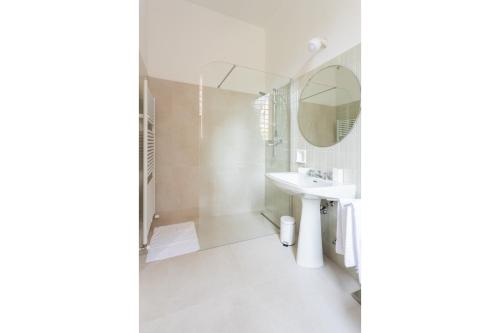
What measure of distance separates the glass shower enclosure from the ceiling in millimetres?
689

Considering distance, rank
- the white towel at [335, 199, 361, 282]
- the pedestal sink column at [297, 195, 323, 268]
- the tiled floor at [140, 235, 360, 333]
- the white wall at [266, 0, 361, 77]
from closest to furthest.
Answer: the tiled floor at [140, 235, 360, 333], the white towel at [335, 199, 361, 282], the white wall at [266, 0, 361, 77], the pedestal sink column at [297, 195, 323, 268]

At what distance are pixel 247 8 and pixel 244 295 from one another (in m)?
3.06

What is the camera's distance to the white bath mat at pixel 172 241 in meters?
1.79

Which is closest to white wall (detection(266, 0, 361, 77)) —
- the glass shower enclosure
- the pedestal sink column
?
the glass shower enclosure

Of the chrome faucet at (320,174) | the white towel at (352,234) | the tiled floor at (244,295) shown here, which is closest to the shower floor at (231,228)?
the tiled floor at (244,295)

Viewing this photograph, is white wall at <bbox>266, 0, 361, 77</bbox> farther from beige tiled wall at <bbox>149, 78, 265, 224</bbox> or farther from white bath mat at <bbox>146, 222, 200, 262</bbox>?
white bath mat at <bbox>146, 222, 200, 262</bbox>

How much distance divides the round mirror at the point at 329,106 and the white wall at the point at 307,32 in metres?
0.17

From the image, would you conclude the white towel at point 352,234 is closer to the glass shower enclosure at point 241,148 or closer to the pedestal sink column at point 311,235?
the pedestal sink column at point 311,235

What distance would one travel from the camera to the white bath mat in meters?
1.79
